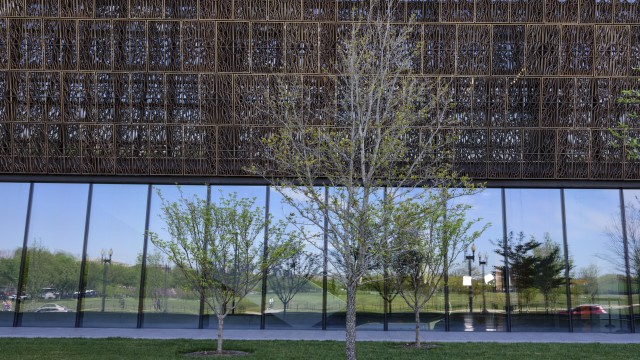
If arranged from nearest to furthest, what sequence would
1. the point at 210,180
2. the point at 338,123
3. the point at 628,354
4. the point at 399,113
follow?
the point at 399,113 < the point at 628,354 < the point at 338,123 < the point at 210,180

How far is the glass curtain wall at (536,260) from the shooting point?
21.5 meters

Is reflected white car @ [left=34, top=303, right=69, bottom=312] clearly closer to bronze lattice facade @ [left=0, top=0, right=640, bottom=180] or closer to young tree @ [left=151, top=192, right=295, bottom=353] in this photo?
bronze lattice facade @ [left=0, top=0, right=640, bottom=180]

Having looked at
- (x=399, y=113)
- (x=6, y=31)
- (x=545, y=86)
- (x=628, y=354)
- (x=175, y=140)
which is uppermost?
(x=6, y=31)

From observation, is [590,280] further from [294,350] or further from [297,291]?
[294,350]

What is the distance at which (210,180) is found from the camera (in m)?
21.9

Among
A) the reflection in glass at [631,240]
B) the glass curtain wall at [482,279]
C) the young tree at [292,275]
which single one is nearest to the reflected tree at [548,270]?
the glass curtain wall at [482,279]

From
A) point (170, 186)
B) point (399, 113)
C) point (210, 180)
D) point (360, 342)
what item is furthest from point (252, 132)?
point (399, 113)

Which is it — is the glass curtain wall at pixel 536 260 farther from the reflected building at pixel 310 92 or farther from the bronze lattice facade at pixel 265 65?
the bronze lattice facade at pixel 265 65

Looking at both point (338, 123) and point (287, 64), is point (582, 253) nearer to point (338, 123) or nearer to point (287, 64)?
point (338, 123)

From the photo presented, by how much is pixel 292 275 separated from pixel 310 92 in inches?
249

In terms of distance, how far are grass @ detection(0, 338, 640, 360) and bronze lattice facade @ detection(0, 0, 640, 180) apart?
6692mm

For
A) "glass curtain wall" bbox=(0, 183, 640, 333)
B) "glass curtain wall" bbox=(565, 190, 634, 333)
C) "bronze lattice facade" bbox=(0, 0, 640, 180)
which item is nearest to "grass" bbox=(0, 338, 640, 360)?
"glass curtain wall" bbox=(0, 183, 640, 333)

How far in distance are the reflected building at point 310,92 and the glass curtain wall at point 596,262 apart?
68 millimetres

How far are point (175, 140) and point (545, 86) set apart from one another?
12.2 m
